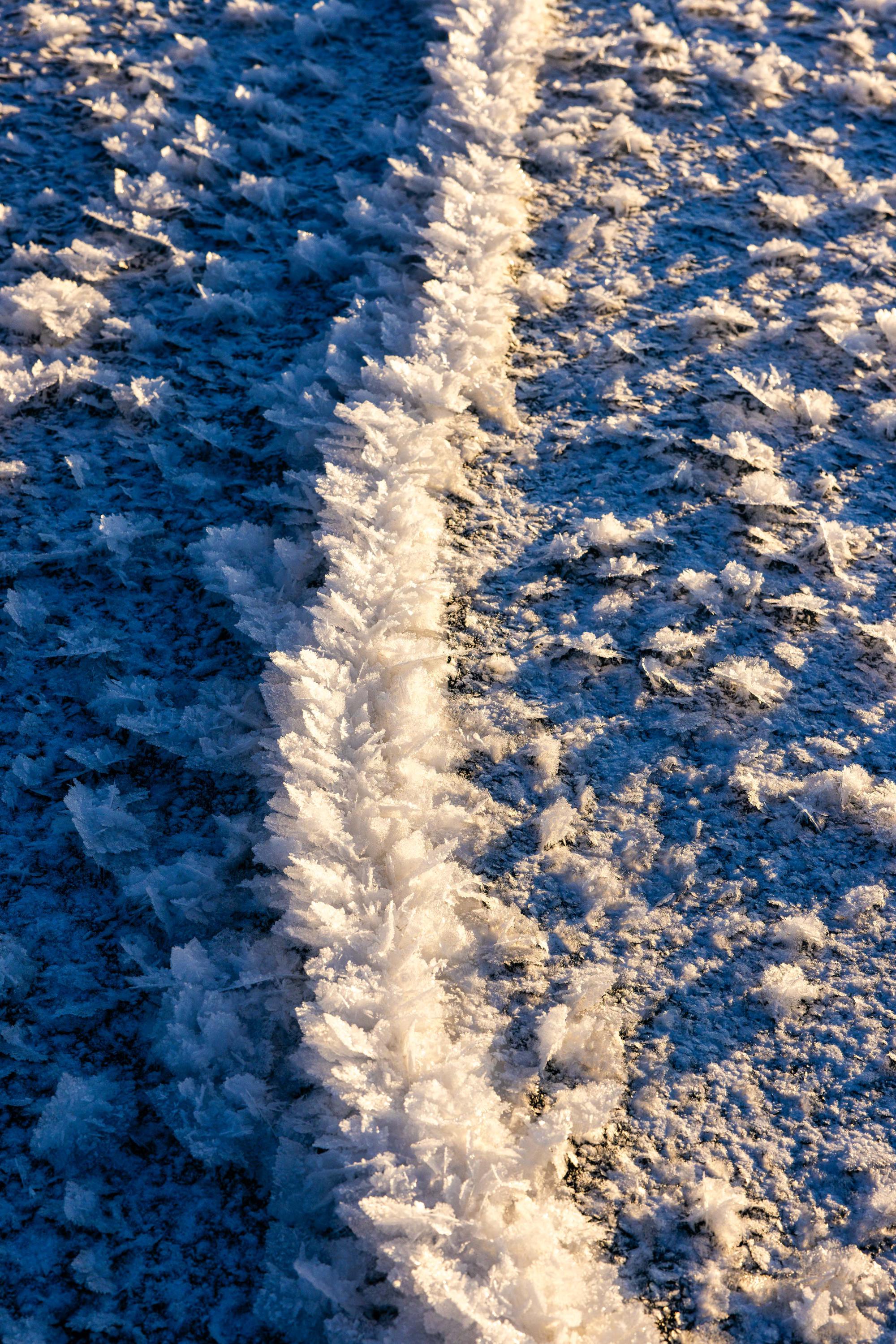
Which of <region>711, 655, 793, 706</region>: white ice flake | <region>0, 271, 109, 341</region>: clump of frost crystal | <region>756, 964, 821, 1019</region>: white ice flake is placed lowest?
<region>756, 964, 821, 1019</region>: white ice flake

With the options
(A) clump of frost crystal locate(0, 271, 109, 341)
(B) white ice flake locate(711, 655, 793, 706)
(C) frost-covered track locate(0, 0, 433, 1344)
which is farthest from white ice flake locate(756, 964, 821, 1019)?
(A) clump of frost crystal locate(0, 271, 109, 341)

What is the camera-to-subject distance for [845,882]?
5.52ft

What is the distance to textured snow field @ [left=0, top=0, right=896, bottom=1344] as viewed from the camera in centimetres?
131

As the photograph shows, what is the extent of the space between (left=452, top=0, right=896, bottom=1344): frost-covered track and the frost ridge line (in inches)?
3.3

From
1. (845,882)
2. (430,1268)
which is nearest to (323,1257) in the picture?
(430,1268)

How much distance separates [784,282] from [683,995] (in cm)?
209

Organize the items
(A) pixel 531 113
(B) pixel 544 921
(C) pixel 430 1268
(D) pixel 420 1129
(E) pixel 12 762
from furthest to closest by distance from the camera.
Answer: (A) pixel 531 113, (E) pixel 12 762, (B) pixel 544 921, (D) pixel 420 1129, (C) pixel 430 1268

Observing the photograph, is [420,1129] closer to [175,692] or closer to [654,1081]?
[654,1081]

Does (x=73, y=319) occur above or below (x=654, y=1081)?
above

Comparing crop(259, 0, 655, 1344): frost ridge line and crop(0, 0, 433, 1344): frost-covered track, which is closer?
crop(259, 0, 655, 1344): frost ridge line

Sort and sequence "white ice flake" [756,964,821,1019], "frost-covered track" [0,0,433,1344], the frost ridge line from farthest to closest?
1. "white ice flake" [756,964,821,1019]
2. "frost-covered track" [0,0,433,1344]
3. the frost ridge line

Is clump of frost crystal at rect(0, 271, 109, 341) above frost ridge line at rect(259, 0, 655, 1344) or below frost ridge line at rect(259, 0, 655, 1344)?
above

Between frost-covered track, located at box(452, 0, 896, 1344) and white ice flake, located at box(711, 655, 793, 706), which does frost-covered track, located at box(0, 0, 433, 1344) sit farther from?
white ice flake, located at box(711, 655, 793, 706)

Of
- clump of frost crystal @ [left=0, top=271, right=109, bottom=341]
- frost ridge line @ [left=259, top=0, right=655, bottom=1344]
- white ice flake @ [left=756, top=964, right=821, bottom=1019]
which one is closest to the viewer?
frost ridge line @ [left=259, top=0, right=655, bottom=1344]
